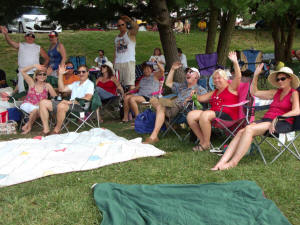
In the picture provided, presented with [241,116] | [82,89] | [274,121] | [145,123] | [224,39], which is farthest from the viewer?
[224,39]

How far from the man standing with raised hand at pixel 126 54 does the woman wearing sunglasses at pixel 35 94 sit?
56.2 inches

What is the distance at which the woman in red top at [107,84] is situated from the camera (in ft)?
21.7

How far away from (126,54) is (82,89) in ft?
4.64

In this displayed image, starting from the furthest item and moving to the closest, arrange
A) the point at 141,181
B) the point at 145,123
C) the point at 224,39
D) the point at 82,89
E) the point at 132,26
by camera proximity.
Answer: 1. the point at 224,39
2. the point at 132,26
3. the point at 82,89
4. the point at 145,123
5. the point at 141,181

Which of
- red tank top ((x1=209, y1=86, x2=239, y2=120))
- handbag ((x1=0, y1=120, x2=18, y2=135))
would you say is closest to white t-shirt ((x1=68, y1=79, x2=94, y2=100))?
handbag ((x1=0, y1=120, x2=18, y2=135))

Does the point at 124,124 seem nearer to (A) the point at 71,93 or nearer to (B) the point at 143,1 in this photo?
(A) the point at 71,93

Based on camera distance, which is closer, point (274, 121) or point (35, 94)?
point (274, 121)

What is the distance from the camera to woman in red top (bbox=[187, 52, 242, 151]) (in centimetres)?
446

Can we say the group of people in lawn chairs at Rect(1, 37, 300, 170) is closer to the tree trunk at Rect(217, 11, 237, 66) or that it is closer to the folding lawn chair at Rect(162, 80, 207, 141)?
the folding lawn chair at Rect(162, 80, 207, 141)

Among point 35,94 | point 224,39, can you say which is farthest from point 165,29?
point 224,39

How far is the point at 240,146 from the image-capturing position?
12.5 feet

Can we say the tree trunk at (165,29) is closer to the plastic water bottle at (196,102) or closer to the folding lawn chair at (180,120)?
the folding lawn chair at (180,120)

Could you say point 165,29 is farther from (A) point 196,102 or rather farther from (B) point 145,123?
(A) point 196,102

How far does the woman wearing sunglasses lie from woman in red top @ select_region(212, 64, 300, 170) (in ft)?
10.7
